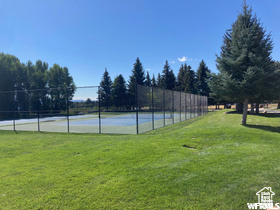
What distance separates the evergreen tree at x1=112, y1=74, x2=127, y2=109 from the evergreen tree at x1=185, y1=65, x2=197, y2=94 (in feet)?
66.4

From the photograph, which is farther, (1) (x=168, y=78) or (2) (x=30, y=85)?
(1) (x=168, y=78)

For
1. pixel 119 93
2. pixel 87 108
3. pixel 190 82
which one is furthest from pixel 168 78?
pixel 87 108

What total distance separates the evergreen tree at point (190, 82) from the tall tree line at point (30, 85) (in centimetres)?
3293

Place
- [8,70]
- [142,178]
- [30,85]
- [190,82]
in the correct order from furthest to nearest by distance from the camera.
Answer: [190,82] < [30,85] < [8,70] < [142,178]

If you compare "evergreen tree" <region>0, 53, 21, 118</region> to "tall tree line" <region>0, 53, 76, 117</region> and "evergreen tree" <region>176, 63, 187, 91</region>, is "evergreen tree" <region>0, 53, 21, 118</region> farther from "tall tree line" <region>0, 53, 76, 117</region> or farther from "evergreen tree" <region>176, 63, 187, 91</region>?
"evergreen tree" <region>176, 63, 187, 91</region>

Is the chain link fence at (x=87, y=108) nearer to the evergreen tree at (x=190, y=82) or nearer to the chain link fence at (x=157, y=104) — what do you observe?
the chain link fence at (x=157, y=104)

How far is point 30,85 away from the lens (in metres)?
36.4

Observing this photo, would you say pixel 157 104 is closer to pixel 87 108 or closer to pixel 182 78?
pixel 87 108

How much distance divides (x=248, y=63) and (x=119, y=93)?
29692mm

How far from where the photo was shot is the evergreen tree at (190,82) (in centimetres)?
5360

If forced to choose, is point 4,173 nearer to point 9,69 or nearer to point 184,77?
point 9,69

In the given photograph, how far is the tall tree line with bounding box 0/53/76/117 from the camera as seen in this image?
1684cm

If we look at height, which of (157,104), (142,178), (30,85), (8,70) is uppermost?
(8,70)

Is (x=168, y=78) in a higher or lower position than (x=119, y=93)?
higher
